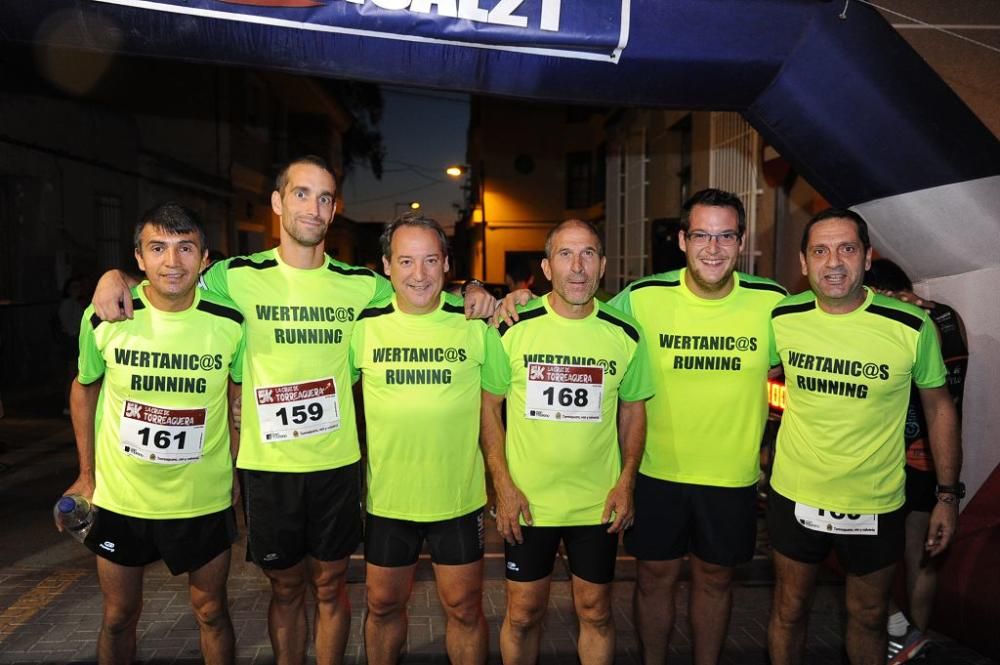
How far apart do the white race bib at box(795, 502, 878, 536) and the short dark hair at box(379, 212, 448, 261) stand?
1.96 m

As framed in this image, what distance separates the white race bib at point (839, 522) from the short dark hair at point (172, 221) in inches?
114

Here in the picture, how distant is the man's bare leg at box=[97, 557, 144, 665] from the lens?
3.28 metres

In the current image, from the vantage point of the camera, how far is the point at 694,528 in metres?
3.58

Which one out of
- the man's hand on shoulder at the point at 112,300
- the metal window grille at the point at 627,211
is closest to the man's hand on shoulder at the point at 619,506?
the man's hand on shoulder at the point at 112,300

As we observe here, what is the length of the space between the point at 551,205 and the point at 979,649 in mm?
26304

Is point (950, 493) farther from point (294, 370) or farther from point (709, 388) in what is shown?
point (294, 370)

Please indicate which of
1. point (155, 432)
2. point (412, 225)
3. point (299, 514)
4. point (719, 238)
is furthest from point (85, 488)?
point (719, 238)

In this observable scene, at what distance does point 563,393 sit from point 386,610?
1.21 metres

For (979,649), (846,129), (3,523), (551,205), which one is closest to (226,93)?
(551,205)

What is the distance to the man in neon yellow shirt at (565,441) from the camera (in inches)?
128

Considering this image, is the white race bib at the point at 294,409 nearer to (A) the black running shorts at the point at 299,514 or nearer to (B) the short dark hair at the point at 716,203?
(A) the black running shorts at the point at 299,514

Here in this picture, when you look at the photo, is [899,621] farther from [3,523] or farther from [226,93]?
[226,93]

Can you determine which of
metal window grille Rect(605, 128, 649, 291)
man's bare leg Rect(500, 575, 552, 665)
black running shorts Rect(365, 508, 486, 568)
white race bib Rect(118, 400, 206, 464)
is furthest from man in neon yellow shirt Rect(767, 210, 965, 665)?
metal window grille Rect(605, 128, 649, 291)

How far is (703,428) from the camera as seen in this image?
3.48 meters
